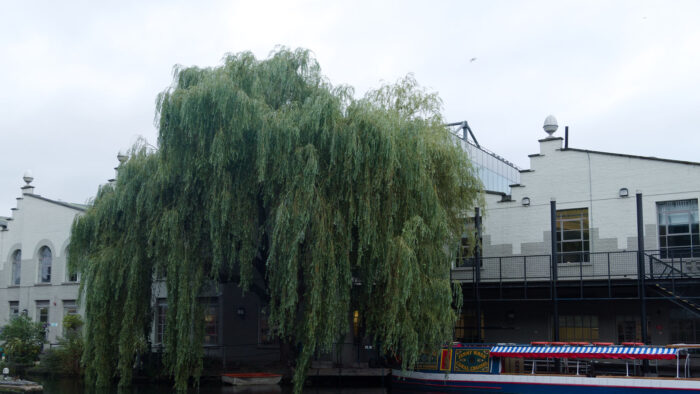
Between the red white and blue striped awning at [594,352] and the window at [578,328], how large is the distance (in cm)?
538

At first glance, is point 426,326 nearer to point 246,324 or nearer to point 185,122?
point 185,122

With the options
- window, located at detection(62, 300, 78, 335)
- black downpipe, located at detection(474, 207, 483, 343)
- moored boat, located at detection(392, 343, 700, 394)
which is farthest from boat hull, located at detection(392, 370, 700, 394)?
window, located at detection(62, 300, 78, 335)

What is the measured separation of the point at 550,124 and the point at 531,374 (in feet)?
31.2

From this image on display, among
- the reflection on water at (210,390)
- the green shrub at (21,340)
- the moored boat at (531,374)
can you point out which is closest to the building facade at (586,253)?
the moored boat at (531,374)

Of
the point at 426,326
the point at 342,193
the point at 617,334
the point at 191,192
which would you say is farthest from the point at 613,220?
the point at 191,192

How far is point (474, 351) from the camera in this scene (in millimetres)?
21688

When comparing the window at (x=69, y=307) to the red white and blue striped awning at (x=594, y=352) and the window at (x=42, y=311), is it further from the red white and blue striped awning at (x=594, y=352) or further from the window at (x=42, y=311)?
the red white and blue striped awning at (x=594, y=352)

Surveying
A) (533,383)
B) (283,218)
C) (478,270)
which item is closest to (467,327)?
(478,270)

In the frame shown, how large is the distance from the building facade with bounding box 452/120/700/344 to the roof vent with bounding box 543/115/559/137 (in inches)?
15.5

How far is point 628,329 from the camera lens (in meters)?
24.4

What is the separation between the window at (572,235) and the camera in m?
24.8

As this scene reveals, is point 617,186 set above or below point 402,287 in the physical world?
above

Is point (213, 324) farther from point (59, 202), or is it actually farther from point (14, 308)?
point (14, 308)

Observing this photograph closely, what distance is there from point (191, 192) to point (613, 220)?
47.3 feet
